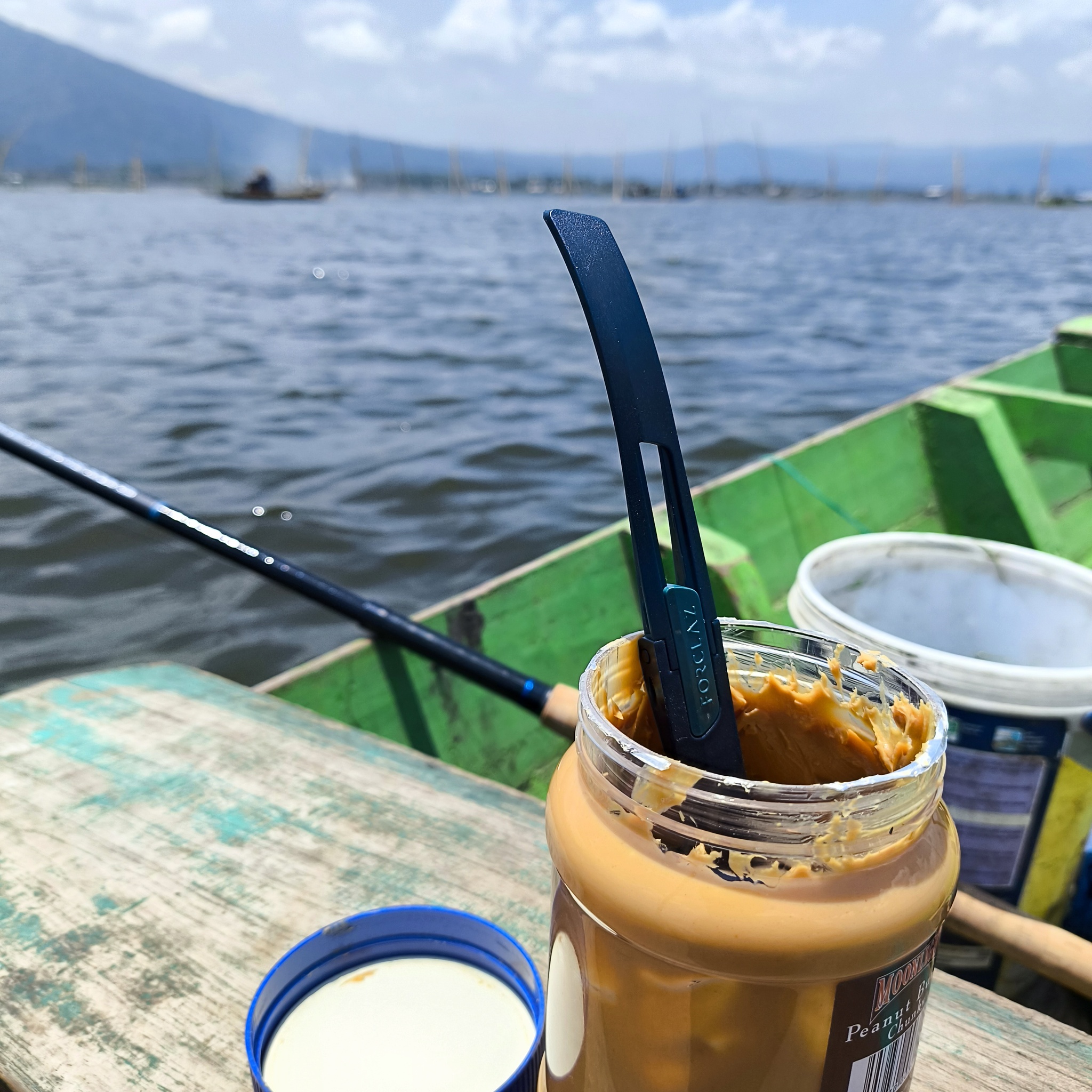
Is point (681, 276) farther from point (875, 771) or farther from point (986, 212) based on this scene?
point (986, 212)

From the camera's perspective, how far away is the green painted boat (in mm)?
2553

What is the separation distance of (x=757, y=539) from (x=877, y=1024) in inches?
128

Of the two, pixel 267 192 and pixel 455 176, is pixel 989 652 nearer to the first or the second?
pixel 267 192

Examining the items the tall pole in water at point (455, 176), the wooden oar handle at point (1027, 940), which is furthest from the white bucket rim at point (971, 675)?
the tall pole in water at point (455, 176)

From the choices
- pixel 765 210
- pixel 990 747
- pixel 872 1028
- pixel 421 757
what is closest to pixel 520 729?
pixel 421 757

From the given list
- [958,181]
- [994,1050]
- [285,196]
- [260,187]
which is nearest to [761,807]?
[994,1050]

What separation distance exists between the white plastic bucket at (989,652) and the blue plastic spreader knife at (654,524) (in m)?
0.63

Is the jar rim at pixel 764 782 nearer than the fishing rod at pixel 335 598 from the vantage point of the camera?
Yes

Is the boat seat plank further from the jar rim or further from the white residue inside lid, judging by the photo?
the jar rim

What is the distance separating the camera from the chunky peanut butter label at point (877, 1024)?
1.79 ft

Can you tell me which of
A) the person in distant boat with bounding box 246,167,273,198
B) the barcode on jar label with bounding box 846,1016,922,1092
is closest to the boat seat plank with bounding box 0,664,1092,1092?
the barcode on jar label with bounding box 846,1016,922,1092

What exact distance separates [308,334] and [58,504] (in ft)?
23.3

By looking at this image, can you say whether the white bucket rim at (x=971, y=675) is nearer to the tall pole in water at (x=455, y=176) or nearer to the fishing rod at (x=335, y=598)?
the fishing rod at (x=335, y=598)

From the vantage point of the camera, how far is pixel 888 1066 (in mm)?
602
